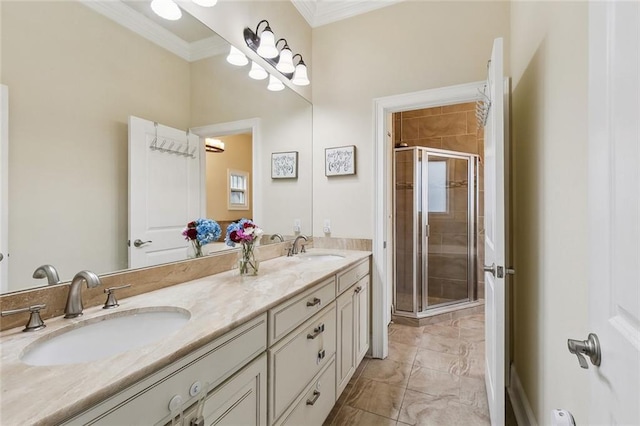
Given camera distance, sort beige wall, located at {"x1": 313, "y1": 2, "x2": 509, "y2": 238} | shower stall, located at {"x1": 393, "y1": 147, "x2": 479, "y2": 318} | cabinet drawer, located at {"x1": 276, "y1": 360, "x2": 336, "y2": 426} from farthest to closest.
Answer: shower stall, located at {"x1": 393, "y1": 147, "x2": 479, "y2": 318} → beige wall, located at {"x1": 313, "y1": 2, "x2": 509, "y2": 238} → cabinet drawer, located at {"x1": 276, "y1": 360, "x2": 336, "y2": 426}

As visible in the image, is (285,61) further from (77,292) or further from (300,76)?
(77,292)

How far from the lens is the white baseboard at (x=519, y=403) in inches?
60.6

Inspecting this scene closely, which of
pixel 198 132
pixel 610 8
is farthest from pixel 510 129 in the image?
pixel 198 132

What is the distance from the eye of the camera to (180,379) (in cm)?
75

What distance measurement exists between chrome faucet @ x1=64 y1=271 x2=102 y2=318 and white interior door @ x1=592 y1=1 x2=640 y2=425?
132 cm

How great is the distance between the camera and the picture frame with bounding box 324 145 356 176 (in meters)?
2.44

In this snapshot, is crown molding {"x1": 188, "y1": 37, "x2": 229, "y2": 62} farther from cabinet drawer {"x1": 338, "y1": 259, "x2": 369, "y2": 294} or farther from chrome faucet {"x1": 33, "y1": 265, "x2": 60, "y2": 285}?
cabinet drawer {"x1": 338, "y1": 259, "x2": 369, "y2": 294}

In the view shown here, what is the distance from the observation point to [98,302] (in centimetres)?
107

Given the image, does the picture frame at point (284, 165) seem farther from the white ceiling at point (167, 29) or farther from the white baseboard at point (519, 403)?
the white baseboard at point (519, 403)

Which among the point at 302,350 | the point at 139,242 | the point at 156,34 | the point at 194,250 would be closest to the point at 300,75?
the point at 156,34

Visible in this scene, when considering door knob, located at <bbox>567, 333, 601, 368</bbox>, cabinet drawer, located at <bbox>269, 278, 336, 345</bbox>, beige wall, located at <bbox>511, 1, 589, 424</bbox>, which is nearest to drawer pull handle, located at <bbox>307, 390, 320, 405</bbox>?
cabinet drawer, located at <bbox>269, 278, 336, 345</bbox>

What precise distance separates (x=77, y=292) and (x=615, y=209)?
1.45 metres

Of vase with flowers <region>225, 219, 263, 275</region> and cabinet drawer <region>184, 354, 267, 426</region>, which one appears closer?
cabinet drawer <region>184, 354, 267, 426</region>

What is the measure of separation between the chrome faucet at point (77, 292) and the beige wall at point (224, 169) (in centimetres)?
75
